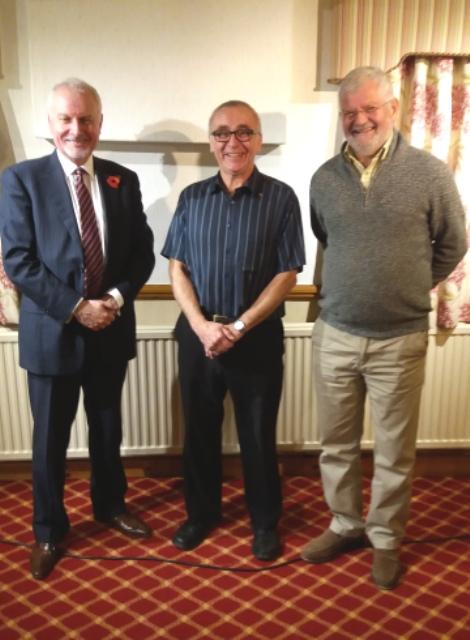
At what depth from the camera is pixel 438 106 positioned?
246 centimetres

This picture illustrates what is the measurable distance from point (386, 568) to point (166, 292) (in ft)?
4.36

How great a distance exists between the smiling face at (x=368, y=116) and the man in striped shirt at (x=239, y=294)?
0.31 m

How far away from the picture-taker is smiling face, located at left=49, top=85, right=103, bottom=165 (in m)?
2.01

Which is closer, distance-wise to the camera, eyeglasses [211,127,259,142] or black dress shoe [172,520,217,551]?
eyeglasses [211,127,259,142]

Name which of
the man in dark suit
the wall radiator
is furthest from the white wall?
the wall radiator

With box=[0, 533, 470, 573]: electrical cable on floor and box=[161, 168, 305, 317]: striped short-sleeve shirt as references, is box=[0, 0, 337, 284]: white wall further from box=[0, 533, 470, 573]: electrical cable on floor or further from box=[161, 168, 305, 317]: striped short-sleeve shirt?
box=[0, 533, 470, 573]: electrical cable on floor

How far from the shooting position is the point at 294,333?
2.66 meters

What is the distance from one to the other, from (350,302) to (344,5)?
1.18 metres

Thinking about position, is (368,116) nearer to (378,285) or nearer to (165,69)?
(378,285)

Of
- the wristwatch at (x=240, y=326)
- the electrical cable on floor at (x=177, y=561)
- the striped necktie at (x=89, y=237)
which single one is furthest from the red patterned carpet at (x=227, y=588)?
the striped necktie at (x=89, y=237)

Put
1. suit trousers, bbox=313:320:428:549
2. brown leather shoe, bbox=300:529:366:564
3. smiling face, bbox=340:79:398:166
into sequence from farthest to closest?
1. brown leather shoe, bbox=300:529:366:564
2. suit trousers, bbox=313:320:428:549
3. smiling face, bbox=340:79:398:166

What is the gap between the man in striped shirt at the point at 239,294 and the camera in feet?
6.93

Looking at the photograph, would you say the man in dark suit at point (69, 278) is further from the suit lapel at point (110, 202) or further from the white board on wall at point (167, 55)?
the white board on wall at point (167, 55)

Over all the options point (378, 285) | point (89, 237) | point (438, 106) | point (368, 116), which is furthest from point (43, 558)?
point (438, 106)
